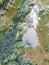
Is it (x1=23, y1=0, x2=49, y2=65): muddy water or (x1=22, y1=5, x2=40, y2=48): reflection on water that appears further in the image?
(x1=22, y1=5, x2=40, y2=48): reflection on water

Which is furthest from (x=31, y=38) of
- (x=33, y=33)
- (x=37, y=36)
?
(x=33, y=33)

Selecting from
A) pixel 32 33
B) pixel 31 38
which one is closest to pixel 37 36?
pixel 31 38

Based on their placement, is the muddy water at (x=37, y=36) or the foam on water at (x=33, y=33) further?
the foam on water at (x=33, y=33)

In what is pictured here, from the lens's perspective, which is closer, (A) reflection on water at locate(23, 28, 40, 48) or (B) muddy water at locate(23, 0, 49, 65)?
(B) muddy water at locate(23, 0, 49, 65)

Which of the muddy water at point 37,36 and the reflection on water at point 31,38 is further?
the reflection on water at point 31,38

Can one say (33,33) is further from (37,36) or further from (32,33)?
(37,36)

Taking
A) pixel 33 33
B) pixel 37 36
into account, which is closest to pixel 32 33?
pixel 33 33

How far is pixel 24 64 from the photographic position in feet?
21.8

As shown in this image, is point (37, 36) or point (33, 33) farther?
point (33, 33)

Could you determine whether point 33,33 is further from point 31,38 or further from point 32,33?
point 31,38

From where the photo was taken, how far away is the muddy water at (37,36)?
7214 millimetres

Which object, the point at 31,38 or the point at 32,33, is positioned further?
the point at 32,33

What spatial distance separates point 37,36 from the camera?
8.16 m

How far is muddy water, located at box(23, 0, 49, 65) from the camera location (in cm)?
721
